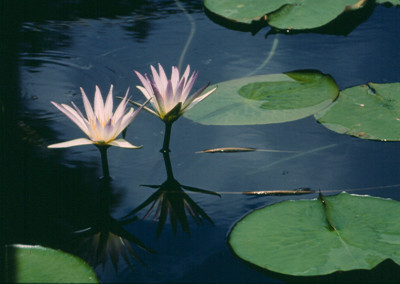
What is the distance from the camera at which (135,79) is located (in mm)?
2557

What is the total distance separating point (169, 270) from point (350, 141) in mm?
940

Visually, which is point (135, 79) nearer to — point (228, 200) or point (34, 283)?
point (228, 200)

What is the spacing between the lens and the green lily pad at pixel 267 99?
7.48ft

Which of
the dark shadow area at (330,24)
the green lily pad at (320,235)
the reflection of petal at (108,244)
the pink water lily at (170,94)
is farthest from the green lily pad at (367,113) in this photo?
the reflection of petal at (108,244)

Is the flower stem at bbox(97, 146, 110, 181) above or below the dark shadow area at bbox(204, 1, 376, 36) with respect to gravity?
below

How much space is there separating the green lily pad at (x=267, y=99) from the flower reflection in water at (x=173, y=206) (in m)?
0.43

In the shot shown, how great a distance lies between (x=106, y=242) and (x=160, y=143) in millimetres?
553

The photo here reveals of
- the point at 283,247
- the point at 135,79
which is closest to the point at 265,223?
the point at 283,247

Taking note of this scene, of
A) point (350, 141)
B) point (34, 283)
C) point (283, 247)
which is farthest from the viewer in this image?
Result: point (350, 141)

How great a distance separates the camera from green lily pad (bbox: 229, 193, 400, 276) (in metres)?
1.54

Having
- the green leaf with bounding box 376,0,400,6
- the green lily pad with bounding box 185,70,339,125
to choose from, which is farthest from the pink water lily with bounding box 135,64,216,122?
the green leaf with bounding box 376,0,400,6

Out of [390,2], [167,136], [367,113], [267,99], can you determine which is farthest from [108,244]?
[390,2]

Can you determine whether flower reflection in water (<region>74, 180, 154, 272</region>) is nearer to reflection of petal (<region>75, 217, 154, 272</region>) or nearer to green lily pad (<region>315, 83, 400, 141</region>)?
reflection of petal (<region>75, 217, 154, 272</region>)

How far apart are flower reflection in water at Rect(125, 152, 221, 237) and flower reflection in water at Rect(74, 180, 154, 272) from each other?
0.23ft
